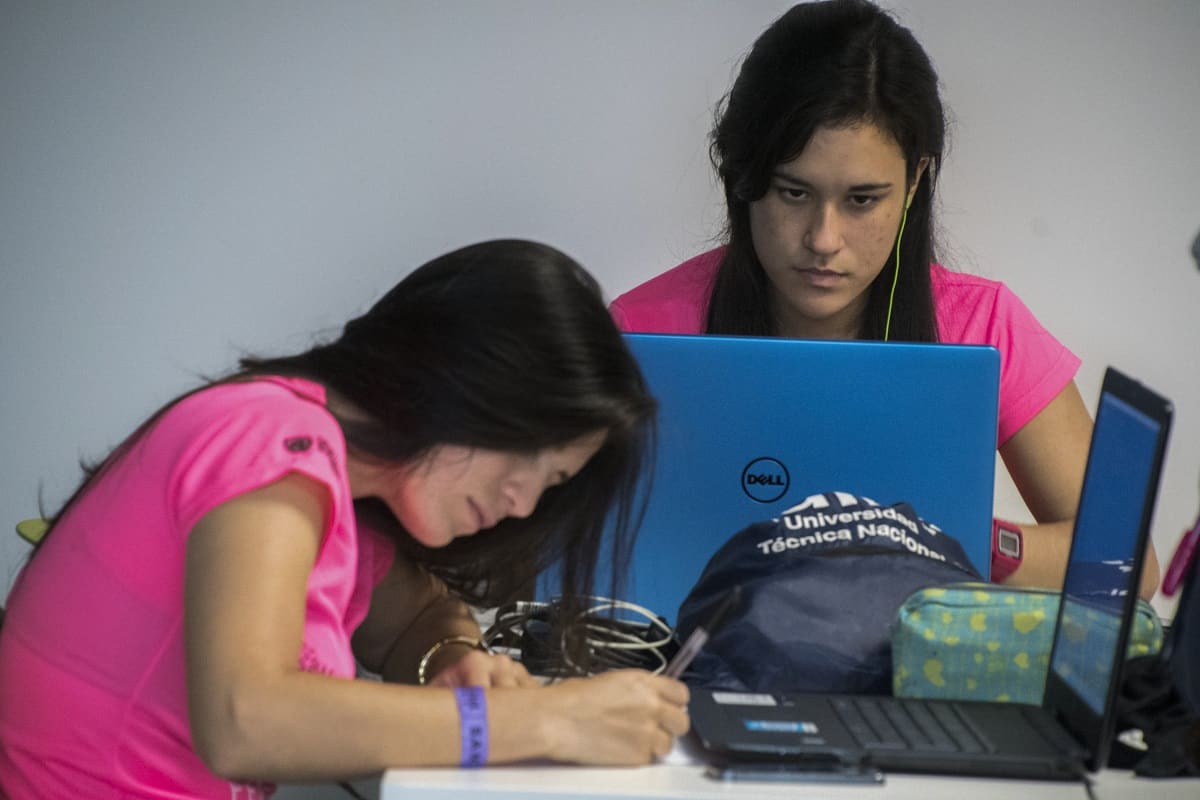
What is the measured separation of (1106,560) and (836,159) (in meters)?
0.88

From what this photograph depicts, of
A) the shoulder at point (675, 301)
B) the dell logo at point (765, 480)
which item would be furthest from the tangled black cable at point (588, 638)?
the shoulder at point (675, 301)

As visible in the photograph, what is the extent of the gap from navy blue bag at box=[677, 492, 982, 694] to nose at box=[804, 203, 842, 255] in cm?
58

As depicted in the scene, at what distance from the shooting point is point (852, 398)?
140 centimetres

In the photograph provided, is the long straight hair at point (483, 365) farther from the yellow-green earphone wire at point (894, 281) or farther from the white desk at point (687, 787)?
the yellow-green earphone wire at point (894, 281)

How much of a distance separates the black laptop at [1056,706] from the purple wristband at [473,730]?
0.15 meters

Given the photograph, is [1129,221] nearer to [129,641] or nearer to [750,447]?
[750,447]

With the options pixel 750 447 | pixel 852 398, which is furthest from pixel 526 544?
pixel 852 398

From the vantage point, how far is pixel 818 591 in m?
1.21

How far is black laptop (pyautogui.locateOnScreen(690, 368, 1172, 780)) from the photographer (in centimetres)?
98

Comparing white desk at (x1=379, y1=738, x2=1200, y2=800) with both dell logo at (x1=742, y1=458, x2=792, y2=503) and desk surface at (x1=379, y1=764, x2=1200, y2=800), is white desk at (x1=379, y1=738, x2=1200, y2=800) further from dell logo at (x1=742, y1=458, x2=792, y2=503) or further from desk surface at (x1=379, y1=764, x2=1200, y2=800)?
dell logo at (x1=742, y1=458, x2=792, y2=503)

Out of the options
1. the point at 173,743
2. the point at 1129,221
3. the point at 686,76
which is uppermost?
the point at 686,76

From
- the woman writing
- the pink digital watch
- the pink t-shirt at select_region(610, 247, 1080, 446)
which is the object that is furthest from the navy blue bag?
the pink t-shirt at select_region(610, 247, 1080, 446)

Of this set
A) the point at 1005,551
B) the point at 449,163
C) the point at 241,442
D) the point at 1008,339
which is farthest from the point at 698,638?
the point at 449,163

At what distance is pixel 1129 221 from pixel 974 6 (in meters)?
0.49
